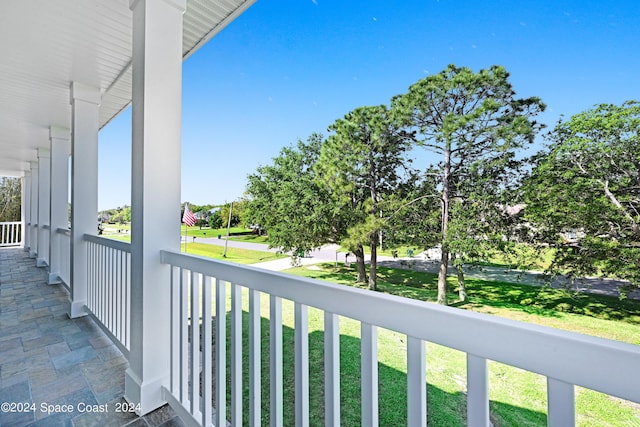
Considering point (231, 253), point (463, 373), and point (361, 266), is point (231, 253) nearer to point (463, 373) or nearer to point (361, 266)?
point (361, 266)

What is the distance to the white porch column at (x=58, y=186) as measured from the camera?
3406 mm

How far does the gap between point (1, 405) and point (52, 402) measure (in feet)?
0.71

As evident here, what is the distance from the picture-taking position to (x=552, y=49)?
475cm

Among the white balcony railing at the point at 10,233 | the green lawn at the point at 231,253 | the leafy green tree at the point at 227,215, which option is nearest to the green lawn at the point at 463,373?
the green lawn at the point at 231,253

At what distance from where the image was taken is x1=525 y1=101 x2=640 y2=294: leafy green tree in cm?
532

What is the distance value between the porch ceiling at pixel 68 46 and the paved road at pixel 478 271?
3143 millimetres

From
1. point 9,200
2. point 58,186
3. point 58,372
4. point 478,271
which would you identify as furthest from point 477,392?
point 9,200

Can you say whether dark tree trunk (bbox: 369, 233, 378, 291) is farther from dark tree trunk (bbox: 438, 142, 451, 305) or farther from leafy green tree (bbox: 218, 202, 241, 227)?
leafy green tree (bbox: 218, 202, 241, 227)

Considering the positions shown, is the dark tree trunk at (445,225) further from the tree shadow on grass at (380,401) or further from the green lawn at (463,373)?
the tree shadow on grass at (380,401)

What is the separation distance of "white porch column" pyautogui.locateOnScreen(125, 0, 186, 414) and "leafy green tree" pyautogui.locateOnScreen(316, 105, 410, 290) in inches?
281

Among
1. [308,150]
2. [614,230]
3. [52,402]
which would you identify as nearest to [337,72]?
[308,150]

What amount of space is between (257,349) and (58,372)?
5.03ft

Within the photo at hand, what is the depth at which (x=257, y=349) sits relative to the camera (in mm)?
930

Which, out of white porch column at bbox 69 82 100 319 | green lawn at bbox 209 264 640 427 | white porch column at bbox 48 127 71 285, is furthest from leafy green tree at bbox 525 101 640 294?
white porch column at bbox 48 127 71 285
